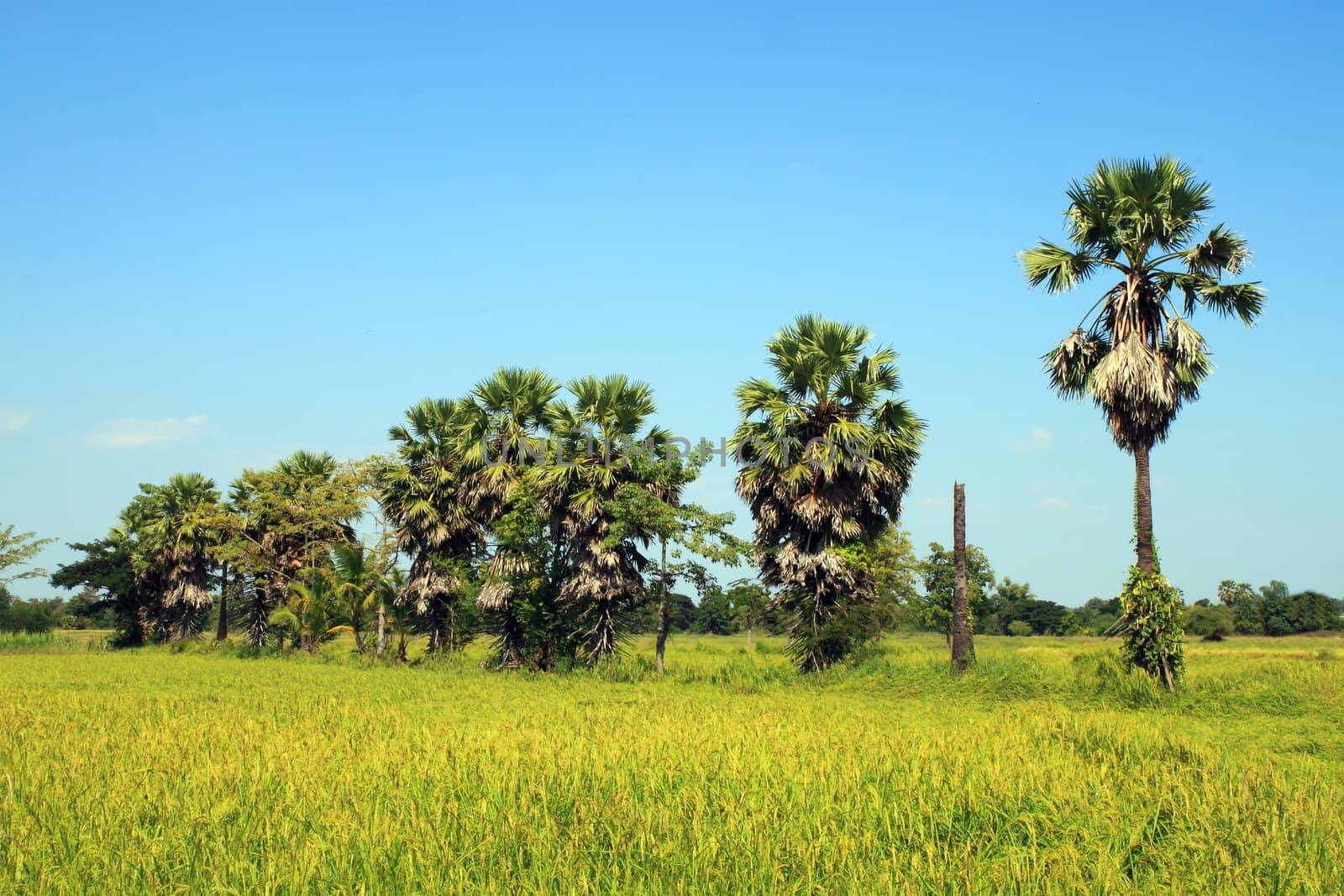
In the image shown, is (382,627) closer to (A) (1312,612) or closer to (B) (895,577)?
(B) (895,577)

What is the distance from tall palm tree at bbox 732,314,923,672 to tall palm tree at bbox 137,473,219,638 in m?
37.2

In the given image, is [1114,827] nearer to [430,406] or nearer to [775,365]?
[775,365]

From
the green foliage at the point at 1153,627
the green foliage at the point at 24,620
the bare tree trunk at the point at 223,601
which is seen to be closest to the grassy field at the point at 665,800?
the green foliage at the point at 1153,627

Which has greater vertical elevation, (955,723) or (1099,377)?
(1099,377)

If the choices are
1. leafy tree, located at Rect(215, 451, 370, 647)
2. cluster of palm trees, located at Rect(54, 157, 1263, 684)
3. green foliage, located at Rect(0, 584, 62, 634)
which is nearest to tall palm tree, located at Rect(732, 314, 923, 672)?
cluster of palm trees, located at Rect(54, 157, 1263, 684)

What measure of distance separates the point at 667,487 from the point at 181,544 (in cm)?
3574

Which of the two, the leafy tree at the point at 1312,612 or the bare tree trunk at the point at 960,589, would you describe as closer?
the bare tree trunk at the point at 960,589

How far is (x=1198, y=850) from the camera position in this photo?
27.5ft

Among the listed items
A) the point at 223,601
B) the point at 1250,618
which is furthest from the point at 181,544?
the point at 1250,618

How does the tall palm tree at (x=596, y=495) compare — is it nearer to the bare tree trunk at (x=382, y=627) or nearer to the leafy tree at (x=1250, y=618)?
the bare tree trunk at (x=382, y=627)

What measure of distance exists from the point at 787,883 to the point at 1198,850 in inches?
143

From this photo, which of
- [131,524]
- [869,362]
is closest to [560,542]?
[869,362]

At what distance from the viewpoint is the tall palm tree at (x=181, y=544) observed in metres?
55.7

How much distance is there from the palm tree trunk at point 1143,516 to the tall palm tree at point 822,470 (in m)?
7.03
